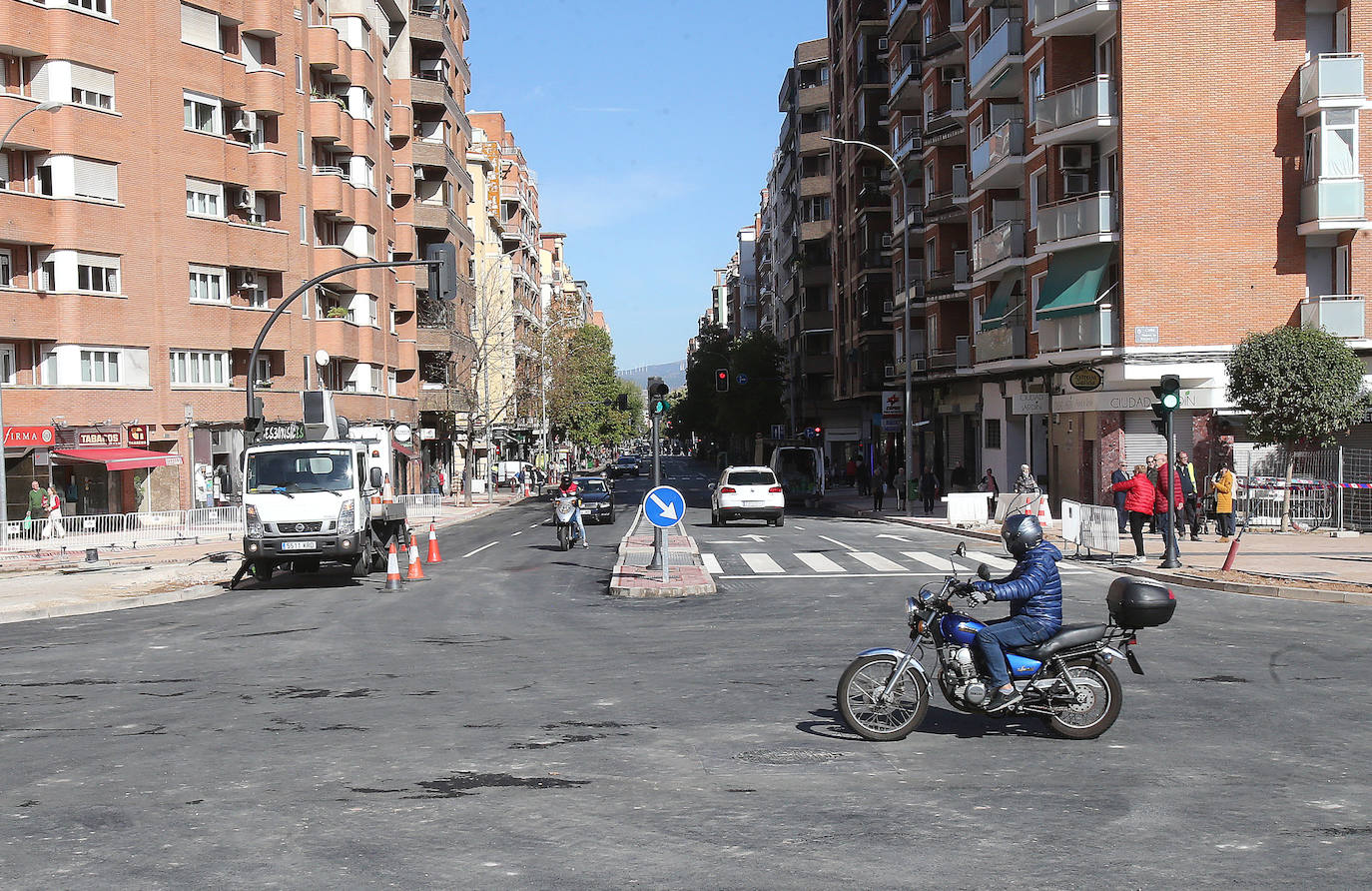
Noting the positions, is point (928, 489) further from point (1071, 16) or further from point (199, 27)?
point (199, 27)

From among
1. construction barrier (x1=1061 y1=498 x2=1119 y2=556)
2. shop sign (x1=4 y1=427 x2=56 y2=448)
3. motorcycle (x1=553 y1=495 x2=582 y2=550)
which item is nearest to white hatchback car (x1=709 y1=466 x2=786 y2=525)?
motorcycle (x1=553 y1=495 x2=582 y2=550)

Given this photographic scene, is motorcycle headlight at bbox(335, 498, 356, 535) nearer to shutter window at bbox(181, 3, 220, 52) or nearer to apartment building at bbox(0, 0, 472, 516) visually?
apartment building at bbox(0, 0, 472, 516)

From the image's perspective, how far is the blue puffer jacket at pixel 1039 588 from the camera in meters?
8.53

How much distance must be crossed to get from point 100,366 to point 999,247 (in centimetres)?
2863

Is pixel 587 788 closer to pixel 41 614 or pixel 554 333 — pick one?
pixel 41 614

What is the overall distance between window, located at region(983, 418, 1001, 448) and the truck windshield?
28705mm

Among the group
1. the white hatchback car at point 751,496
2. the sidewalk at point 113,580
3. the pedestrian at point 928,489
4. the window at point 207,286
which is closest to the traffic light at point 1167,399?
the white hatchback car at point 751,496

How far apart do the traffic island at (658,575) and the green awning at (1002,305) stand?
19.5 m

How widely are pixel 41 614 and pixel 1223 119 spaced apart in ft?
97.8

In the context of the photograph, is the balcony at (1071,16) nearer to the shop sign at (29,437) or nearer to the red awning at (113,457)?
the red awning at (113,457)

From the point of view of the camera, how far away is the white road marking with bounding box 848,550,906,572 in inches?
853

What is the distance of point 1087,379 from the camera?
34156 millimetres

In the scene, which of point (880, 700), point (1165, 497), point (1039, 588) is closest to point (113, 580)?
point (880, 700)

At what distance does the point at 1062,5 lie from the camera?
35.4m
